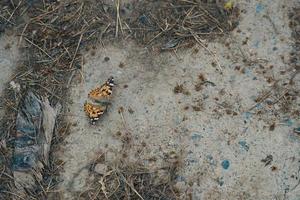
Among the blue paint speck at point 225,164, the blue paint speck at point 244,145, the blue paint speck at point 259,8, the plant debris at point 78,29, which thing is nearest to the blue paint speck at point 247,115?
the blue paint speck at point 244,145

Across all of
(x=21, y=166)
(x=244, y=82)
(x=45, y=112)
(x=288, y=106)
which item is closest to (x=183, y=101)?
(x=244, y=82)

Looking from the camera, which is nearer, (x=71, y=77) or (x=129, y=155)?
(x=129, y=155)

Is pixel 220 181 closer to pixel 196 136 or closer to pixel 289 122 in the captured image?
pixel 196 136

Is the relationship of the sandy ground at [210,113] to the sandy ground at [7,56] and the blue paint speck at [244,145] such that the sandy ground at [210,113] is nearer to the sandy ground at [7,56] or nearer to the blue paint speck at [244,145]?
the blue paint speck at [244,145]

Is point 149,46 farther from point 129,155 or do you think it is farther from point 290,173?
point 290,173

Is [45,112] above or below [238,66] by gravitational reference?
below
